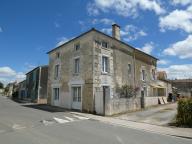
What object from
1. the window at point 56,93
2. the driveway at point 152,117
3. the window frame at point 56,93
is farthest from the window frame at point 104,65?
the window at point 56,93

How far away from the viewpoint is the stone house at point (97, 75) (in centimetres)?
1847

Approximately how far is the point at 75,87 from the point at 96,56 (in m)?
4.07

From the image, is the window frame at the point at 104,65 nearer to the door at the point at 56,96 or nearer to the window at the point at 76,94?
the window at the point at 76,94

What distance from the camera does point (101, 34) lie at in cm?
2019

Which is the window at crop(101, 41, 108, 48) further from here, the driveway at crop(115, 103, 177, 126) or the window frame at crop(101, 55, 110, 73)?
the driveway at crop(115, 103, 177, 126)

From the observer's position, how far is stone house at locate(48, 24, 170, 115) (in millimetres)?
18469

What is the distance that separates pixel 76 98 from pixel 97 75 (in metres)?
3.52

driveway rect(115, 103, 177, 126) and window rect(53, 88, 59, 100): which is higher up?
window rect(53, 88, 59, 100)

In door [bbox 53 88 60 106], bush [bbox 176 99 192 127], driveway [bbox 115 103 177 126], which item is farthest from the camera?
door [bbox 53 88 60 106]

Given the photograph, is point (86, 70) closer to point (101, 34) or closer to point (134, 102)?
point (101, 34)

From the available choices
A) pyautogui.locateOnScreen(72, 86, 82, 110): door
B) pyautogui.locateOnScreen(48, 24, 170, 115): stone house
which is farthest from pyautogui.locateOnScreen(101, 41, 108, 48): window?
pyautogui.locateOnScreen(72, 86, 82, 110): door

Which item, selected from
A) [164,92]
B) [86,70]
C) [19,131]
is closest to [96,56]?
[86,70]

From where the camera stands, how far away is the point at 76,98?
20.6 metres

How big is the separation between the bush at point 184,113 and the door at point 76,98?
32.9 feet
